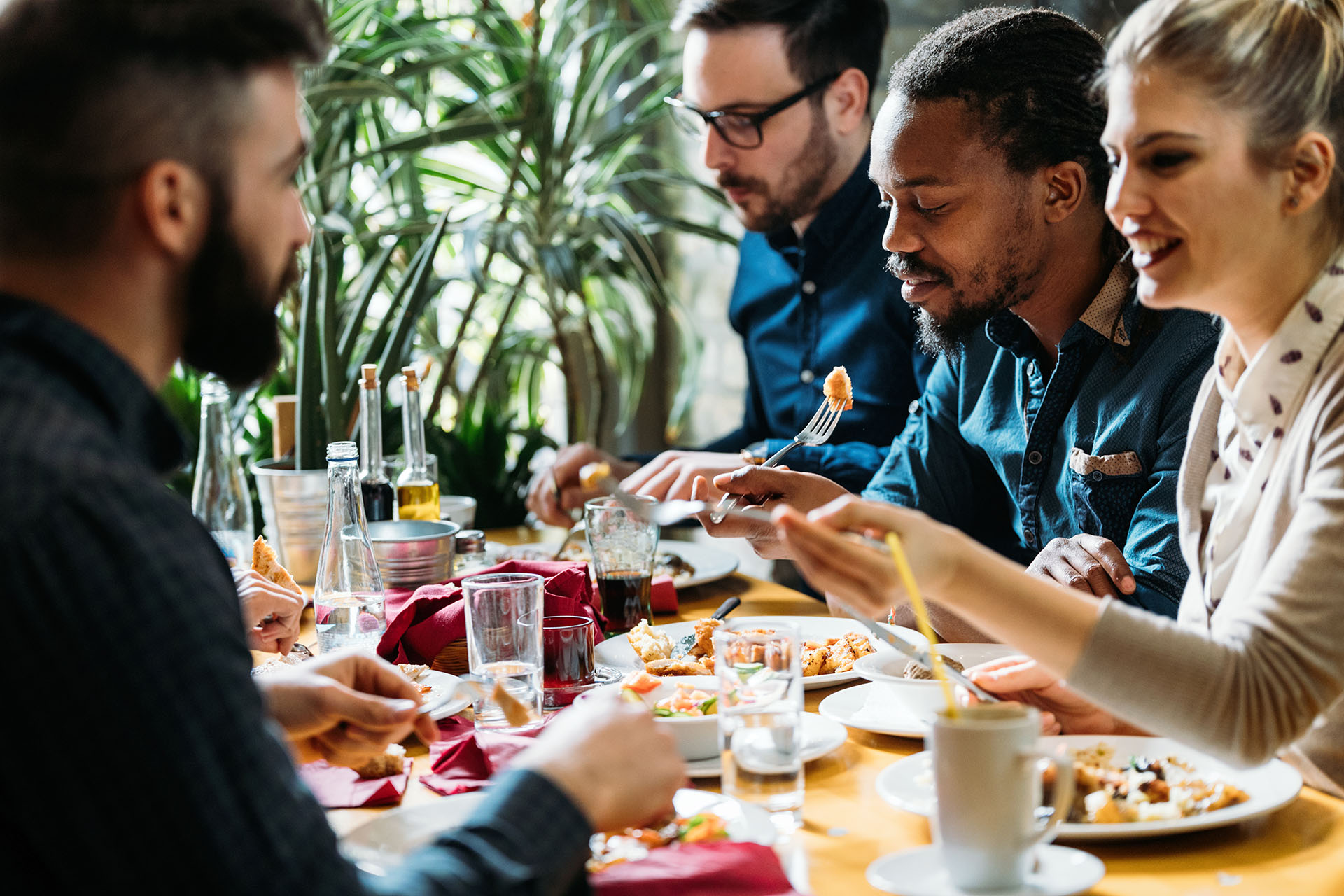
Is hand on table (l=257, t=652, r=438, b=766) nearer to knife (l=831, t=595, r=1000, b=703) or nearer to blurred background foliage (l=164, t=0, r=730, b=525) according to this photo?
knife (l=831, t=595, r=1000, b=703)

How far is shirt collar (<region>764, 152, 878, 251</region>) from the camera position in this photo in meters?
2.71

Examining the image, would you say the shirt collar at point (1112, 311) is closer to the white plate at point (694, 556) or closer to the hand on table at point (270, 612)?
the white plate at point (694, 556)

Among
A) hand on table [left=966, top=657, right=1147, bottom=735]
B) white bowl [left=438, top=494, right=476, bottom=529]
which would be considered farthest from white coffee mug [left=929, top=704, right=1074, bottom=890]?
white bowl [left=438, top=494, right=476, bottom=529]

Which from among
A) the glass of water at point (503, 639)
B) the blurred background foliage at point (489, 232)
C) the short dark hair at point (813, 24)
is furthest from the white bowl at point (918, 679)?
the short dark hair at point (813, 24)

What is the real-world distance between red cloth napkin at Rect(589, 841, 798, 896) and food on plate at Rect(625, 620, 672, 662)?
62cm

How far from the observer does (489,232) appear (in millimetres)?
3393

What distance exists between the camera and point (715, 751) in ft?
3.84

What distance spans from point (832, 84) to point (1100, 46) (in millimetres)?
1014

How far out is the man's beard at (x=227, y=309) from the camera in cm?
79

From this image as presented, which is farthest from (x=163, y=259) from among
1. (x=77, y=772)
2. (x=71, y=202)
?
(x=77, y=772)

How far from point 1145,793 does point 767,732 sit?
314mm

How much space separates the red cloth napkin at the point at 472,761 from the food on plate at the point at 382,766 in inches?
1.1

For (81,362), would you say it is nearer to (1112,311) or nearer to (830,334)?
(1112,311)

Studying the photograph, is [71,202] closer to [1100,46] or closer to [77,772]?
[77,772]
